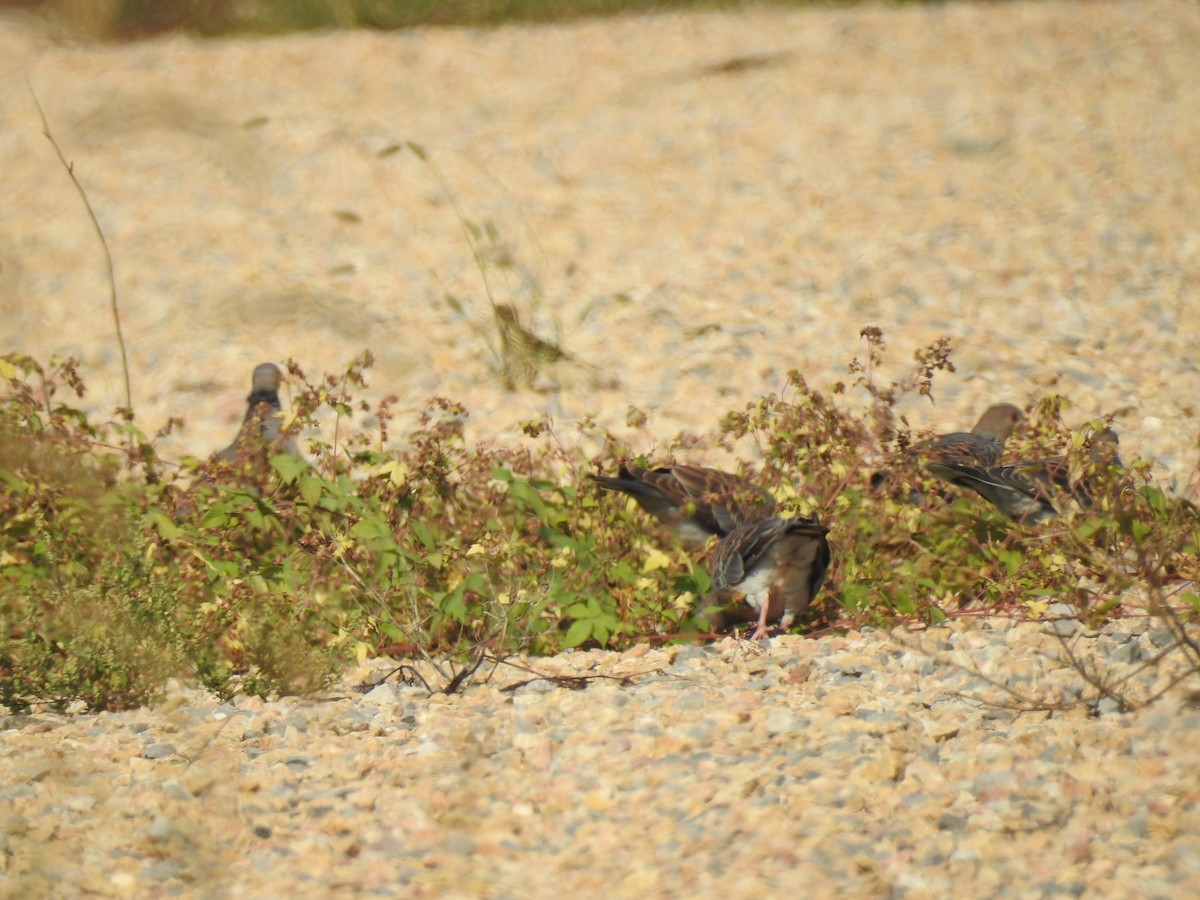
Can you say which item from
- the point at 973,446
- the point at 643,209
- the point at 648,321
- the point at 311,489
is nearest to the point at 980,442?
the point at 973,446

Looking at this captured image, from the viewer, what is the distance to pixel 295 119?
35.0ft

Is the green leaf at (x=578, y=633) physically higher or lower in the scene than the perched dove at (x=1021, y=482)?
lower

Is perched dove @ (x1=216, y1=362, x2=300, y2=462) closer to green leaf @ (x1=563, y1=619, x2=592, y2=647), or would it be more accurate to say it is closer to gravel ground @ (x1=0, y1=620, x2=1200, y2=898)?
gravel ground @ (x1=0, y1=620, x2=1200, y2=898)

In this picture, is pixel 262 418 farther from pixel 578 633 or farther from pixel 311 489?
pixel 578 633

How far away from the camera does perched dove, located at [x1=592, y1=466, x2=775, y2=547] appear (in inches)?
216

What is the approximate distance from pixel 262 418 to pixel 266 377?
0.97 m

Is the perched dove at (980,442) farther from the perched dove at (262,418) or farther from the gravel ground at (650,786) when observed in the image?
the perched dove at (262,418)

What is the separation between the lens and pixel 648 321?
8.03 meters

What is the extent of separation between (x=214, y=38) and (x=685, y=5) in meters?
4.12

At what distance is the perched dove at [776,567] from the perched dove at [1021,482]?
0.62 m

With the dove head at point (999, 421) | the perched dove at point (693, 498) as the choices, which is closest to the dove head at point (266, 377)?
the perched dove at point (693, 498)

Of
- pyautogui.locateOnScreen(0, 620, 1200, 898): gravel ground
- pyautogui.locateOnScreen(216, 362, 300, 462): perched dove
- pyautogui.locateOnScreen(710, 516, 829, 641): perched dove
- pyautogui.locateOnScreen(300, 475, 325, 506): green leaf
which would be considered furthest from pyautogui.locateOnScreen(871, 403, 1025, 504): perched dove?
pyautogui.locateOnScreen(216, 362, 300, 462): perched dove

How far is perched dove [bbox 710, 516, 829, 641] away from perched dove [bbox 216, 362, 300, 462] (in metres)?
1.90

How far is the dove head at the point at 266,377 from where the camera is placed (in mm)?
6695
